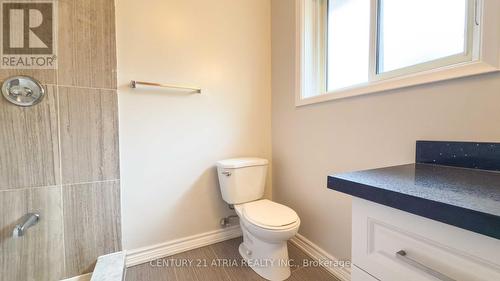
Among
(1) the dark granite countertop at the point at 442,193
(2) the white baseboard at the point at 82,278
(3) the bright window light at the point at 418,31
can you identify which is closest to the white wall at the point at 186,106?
(2) the white baseboard at the point at 82,278

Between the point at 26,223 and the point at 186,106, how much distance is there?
1.12 metres

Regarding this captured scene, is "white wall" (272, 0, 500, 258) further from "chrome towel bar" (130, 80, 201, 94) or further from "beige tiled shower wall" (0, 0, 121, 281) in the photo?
"beige tiled shower wall" (0, 0, 121, 281)

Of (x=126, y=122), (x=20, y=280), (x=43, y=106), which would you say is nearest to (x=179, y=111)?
(x=126, y=122)

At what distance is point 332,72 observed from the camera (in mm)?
1594

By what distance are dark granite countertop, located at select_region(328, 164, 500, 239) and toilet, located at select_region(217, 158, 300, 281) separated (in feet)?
2.44

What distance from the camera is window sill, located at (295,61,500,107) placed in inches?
30.9

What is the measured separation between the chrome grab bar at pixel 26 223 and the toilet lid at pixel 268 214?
119cm

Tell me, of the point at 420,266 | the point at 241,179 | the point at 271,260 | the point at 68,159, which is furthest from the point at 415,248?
the point at 68,159

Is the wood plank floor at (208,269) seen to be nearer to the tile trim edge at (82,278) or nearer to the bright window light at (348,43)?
the tile trim edge at (82,278)

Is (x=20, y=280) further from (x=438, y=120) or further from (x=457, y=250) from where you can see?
(x=438, y=120)

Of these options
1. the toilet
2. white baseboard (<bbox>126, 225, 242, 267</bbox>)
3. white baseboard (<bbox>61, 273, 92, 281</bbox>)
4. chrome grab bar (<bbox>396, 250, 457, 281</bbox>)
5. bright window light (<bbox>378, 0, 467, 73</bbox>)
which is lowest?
white baseboard (<bbox>61, 273, 92, 281</bbox>)

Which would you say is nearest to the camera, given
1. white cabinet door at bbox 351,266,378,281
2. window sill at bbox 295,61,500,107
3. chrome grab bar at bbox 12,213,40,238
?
white cabinet door at bbox 351,266,378,281

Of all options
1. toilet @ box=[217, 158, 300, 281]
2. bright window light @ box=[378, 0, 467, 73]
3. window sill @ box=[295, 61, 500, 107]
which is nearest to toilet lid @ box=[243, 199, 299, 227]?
toilet @ box=[217, 158, 300, 281]

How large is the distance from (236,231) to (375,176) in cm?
147
